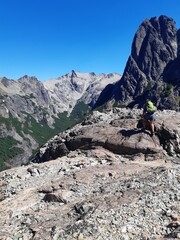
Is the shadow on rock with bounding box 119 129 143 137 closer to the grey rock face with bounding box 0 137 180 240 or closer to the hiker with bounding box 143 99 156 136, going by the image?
the hiker with bounding box 143 99 156 136

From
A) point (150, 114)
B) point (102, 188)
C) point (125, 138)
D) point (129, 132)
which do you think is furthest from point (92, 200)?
point (150, 114)

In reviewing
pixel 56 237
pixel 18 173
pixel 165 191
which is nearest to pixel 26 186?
pixel 18 173

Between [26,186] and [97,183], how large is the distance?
6518 mm

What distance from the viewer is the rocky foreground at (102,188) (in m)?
19.5

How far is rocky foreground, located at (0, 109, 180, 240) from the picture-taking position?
1955cm

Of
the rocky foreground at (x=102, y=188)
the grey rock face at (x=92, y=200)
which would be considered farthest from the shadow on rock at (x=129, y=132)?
the grey rock face at (x=92, y=200)

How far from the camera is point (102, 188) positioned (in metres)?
25.0

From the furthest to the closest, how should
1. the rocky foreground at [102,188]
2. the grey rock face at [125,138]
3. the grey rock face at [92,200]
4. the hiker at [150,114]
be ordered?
1. the hiker at [150,114]
2. the grey rock face at [125,138]
3. the rocky foreground at [102,188]
4. the grey rock face at [92,200]

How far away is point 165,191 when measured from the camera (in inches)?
877

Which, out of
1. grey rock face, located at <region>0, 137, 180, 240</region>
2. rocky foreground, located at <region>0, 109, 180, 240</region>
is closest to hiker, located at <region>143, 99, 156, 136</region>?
rocky foreground, located at <region>0, 109, 180, 240</region>

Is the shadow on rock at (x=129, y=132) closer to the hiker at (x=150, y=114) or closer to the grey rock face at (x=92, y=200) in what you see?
the hiker at (x=150, y=114)

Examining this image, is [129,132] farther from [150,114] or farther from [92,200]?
[92,200]

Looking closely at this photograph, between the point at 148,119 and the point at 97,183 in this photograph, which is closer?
the point at 97,183

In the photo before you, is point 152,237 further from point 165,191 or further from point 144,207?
point 165,191
